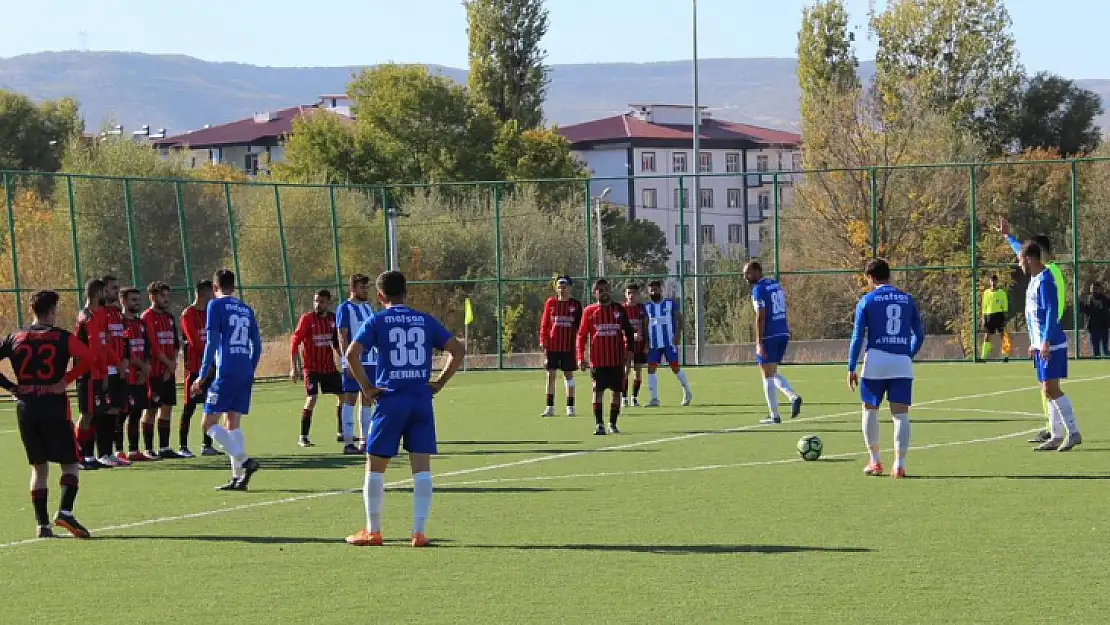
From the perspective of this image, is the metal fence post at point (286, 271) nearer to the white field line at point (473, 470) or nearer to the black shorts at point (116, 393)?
the white field line at point (473, 470)

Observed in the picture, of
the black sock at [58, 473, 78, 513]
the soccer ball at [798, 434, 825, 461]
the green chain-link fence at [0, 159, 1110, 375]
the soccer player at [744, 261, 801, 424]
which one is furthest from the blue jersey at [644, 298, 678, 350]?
the black sock at [58, 473, 78, 513]

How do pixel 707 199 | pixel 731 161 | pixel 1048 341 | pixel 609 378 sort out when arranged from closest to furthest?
pixel 1048 341 → pixel 609 378 → pixel 707 199 → pixel 731 161

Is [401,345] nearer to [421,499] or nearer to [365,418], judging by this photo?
[421,499]

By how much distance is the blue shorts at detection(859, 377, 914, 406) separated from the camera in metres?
14.1

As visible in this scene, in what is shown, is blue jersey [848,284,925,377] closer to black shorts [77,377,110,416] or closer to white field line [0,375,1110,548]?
white field line [0,375,1110,548]

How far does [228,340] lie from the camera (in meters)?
14.9

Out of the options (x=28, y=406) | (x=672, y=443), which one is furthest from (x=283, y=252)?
(x=28, y=406)

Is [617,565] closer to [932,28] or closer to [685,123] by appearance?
[932,28]

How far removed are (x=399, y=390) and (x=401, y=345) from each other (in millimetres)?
310

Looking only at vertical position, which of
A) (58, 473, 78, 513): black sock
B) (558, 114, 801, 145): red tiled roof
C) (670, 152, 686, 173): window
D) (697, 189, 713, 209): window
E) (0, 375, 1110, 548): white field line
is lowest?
(0, 375, 1110, 548): white field line

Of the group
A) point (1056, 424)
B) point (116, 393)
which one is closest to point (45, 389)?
point (116, 393)

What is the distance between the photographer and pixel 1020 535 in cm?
1071

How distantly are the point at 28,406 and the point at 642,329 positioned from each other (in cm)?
1410

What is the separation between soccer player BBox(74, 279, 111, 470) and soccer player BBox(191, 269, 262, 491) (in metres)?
Result: 1.27
